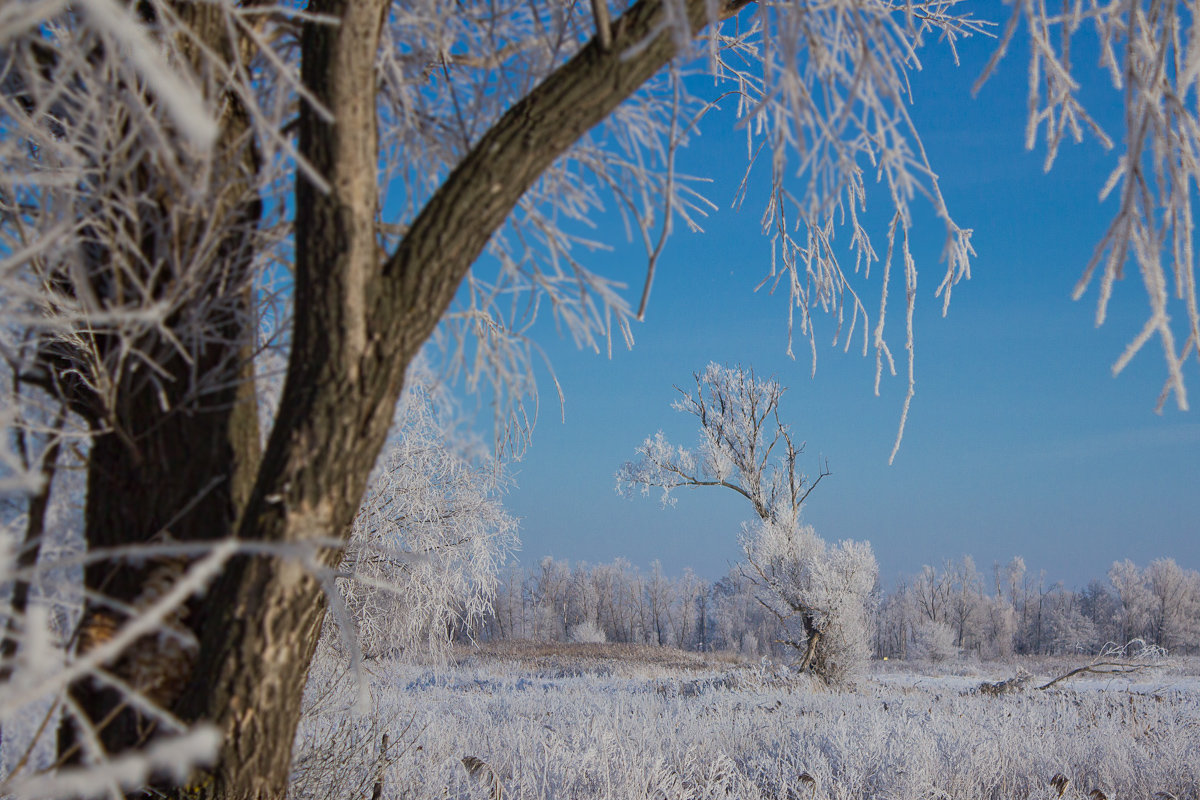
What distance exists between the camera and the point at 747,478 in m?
15.8

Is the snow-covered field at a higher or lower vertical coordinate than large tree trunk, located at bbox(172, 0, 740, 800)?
lower

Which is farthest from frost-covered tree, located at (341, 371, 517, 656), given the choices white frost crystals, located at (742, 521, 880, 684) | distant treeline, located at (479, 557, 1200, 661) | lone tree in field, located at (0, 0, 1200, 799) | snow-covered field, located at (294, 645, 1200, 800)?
distant treeline, located at (479, 557, 1200, 661)

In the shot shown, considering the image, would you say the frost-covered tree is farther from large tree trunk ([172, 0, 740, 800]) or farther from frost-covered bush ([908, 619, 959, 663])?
frost-covered bush ([908, 619, 959, 663])

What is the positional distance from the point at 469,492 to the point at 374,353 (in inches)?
298

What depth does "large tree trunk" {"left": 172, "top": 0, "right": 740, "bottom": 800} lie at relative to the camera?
55.4 inches

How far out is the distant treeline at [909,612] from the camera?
49.5m

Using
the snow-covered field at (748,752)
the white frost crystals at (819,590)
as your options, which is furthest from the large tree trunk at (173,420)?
the white frost crystals at (819,590)

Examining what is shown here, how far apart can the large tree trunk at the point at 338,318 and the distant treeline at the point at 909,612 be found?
42928mm

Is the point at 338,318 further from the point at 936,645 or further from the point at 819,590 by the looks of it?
the point at 936,645

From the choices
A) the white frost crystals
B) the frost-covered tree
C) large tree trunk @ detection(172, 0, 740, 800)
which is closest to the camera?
large tree trunk @ detection(172, 0, 740, 800)

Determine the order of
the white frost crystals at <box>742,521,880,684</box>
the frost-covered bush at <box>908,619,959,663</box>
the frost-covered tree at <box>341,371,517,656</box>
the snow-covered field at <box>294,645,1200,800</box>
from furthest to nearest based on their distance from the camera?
the frost-covered bush at <box>908,619,959,663</box>
the white frost crystals at <box>742,521,880,684</box>
the frost-covered tree at <box>341,371,517,656</box>
the snow-covered field at <box>294,645,1200,800</box>


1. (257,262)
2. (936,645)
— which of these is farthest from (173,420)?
(936,645)

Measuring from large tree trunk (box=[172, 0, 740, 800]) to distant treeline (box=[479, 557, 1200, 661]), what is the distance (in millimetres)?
42928

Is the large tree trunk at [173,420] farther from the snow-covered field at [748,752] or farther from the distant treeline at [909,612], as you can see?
the distant treeline at [909,612]
